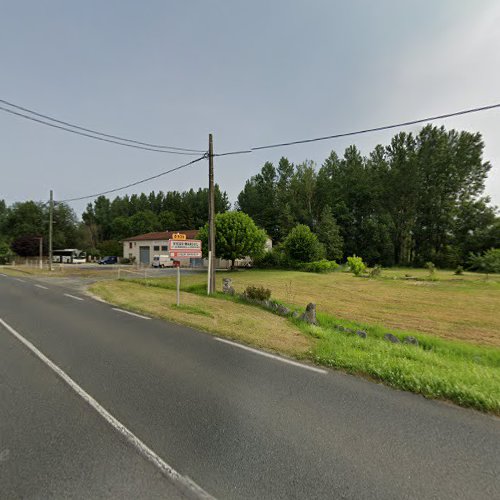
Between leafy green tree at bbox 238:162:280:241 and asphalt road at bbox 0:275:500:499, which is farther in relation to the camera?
leafy green tree at bbox 238:162:280:241

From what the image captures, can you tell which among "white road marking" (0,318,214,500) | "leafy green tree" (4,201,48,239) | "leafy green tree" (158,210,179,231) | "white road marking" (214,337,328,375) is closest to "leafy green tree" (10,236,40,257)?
"leafy green tree" (4,201,48,239)

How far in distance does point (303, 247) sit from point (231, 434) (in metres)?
34.8

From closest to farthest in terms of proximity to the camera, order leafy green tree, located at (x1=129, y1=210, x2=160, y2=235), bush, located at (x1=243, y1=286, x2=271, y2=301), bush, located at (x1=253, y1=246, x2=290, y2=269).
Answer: bush, located at (x1=243, y1=286, x2=271, y2=301) → bush, located at (x1=253, y1=246, x2=290, y2=269) → leafy green tree, located at (x1=129, y1=210, x2=160, y2=235)

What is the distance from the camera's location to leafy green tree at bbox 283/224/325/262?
3709 cm

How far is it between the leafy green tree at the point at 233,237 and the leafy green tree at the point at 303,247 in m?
6.05

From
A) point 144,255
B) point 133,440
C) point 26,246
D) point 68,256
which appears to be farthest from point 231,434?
point 26,246

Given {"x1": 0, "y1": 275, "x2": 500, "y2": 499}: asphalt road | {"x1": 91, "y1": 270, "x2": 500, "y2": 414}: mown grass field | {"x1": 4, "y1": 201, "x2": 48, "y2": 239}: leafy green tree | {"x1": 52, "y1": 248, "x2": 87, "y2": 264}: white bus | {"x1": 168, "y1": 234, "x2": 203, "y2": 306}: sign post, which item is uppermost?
{"x1": 4, "y1": 201, "x2": 48, "y2": 239}: leafy green tree

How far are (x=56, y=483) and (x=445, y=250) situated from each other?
58.8 meters

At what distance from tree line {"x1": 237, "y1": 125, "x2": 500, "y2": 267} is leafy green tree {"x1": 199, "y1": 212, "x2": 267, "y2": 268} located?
1958 centimetres

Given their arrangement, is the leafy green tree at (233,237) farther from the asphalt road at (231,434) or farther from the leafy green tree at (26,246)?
the leafy green tree at (26,246)

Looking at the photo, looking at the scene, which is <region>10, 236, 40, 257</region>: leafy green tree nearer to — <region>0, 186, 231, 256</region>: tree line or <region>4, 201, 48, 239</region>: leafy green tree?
<region>0, 186, 231, 256</region>: tree line

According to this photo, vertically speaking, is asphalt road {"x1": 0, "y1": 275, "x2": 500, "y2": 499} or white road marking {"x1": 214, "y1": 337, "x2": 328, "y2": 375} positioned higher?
asphalt road {"x1": 0, "y1": 275, "x2": 500, "y2": 499}

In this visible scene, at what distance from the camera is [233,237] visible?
31609 millimetres

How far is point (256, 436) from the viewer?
119 inches
